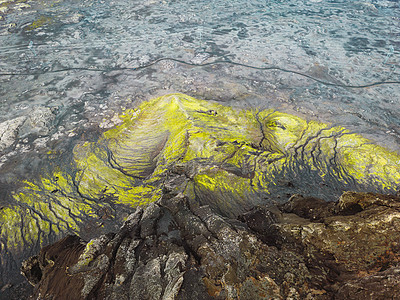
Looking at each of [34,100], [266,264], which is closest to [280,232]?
[266,264]

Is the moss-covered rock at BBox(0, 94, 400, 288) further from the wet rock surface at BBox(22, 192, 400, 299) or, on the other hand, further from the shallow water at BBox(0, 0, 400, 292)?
the wet rock surface at BBox(22, 192, 400, 299)

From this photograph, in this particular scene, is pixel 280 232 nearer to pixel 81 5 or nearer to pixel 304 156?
pixel 304 156

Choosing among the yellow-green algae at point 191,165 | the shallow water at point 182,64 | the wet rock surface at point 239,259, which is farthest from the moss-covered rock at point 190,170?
the wet rock surface at point 239,259

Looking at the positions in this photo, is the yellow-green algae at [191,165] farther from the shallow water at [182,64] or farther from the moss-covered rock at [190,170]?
the shallow water at [182,64]

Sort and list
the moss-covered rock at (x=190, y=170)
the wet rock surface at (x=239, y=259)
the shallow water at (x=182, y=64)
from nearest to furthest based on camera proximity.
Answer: the wet rock surface at (x=239, y=259) < the moss-covered rock at (x=190, y=170) < the shallow water at (x=182, y=64)

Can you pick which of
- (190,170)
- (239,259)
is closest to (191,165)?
(190,170)

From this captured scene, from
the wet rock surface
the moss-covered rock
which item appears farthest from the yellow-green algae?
the wet rock surface

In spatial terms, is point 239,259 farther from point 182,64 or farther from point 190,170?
point 182,64
